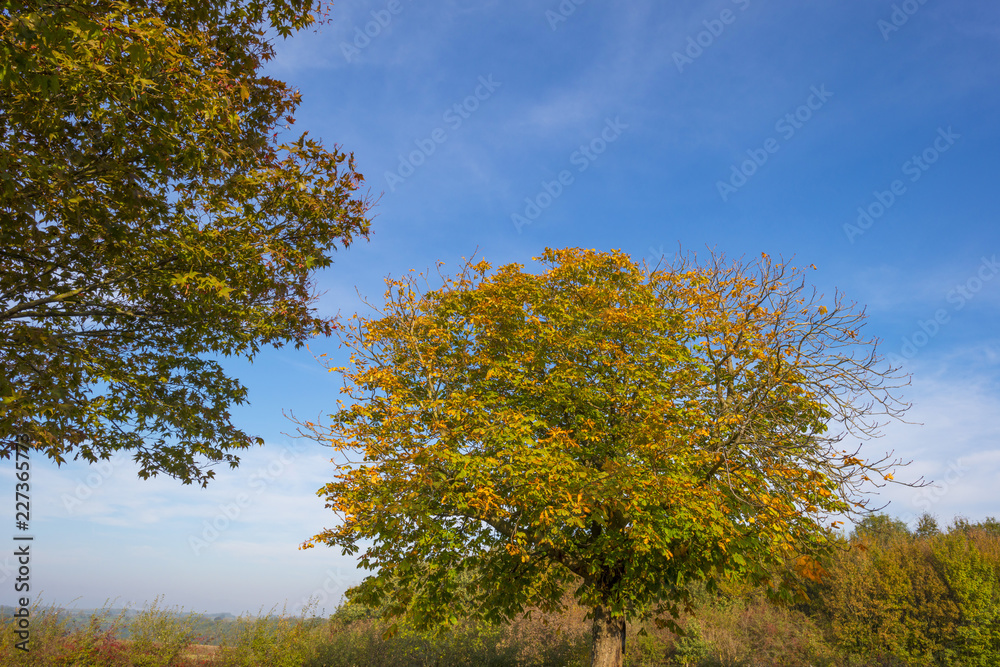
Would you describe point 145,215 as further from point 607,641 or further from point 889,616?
point 889,616

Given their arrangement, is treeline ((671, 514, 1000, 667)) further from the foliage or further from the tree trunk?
the tree trunk

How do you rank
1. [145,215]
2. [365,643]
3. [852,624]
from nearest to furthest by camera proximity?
[145,215], [365,643], [852,624]

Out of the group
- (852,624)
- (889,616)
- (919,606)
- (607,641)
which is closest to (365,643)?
(607,641)

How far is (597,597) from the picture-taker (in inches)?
506

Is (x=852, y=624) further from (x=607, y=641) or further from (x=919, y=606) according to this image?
(x=607, y=641)

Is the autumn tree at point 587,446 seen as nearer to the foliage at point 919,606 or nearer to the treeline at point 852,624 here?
the treeline at point 852,624

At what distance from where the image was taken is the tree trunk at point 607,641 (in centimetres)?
1330

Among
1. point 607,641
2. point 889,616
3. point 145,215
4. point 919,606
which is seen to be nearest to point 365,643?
point 607,641

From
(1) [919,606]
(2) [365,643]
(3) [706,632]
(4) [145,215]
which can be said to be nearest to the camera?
(4) [145,215]

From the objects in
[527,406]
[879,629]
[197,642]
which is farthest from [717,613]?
[197,642]

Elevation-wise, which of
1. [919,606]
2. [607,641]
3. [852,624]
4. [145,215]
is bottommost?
[852,624]

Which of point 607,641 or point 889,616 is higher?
point 607,641

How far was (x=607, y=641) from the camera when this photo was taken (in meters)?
13.4

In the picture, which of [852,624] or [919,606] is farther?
[919,606]
